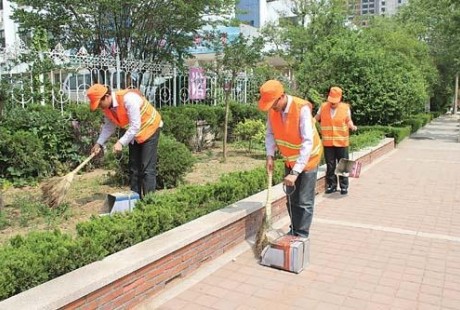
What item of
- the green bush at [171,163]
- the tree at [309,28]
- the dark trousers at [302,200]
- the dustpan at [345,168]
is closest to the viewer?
the dark trousers at [302,200]

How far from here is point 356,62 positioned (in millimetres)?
14156

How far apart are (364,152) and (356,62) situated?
15.8ft

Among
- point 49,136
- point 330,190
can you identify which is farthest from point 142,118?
point 330,190

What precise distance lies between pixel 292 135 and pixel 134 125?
5.51 ft

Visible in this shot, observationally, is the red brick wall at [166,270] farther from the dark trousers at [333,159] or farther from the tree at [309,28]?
the tree at [309,28]

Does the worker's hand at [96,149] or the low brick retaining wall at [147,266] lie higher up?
the worker's hand at [96,149]

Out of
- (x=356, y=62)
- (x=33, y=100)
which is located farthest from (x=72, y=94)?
(x=356, y=62)

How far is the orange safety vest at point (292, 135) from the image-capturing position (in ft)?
14.1

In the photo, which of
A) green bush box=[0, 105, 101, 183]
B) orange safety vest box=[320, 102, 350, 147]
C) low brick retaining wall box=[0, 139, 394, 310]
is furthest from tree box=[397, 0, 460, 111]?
low brick retaining wall box=[0, 139, 394, 310]

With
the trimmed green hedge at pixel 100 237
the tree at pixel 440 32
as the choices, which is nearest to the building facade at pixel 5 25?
the tree at pixel 440 32

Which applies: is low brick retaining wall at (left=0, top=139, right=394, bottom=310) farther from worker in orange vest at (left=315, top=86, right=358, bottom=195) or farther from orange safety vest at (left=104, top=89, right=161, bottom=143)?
worker in orange vest at (left=315, top=86, right=358, bottom=195)

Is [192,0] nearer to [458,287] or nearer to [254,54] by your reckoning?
[254,54]

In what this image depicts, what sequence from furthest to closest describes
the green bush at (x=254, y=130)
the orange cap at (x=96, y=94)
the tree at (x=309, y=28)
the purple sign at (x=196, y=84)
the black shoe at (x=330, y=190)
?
the tree at (x=309, y=28), the purple sign at (x=196, y=84), the green bush at (x=254, y=130), the black shoe at (x=330, y=190), the orange cap at (x=96, y=94)

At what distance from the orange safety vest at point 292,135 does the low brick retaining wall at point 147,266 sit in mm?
828
